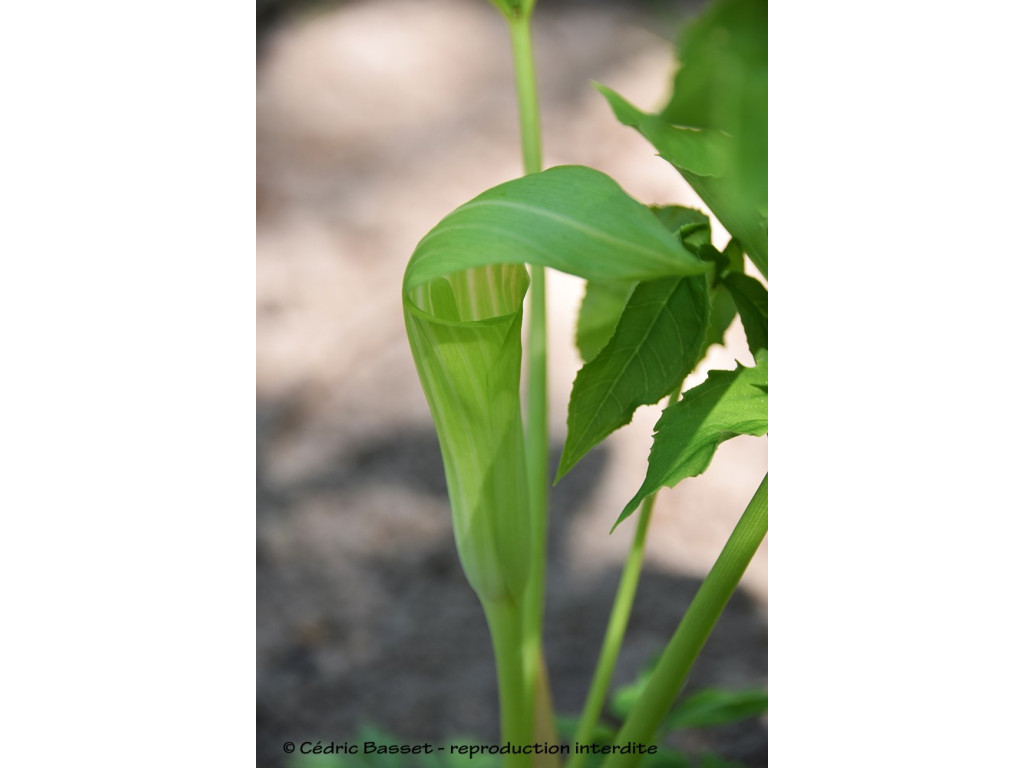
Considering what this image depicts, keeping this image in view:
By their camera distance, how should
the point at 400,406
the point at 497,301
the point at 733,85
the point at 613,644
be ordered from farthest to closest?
the point at 400,406, the point at 613,644, the point at 497,301, the point at 733,85

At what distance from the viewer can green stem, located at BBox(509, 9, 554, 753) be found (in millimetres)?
398

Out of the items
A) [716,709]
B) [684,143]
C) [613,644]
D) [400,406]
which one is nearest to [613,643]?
[613,644]

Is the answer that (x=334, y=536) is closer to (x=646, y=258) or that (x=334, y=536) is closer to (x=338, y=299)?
(x=338, y=299)

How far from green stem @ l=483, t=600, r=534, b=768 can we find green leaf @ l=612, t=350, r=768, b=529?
10 cm

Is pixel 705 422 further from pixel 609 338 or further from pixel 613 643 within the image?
pixel 613 643

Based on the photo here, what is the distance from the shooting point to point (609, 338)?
346mm

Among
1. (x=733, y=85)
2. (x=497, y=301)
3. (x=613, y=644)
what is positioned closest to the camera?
(x=733, y=85)

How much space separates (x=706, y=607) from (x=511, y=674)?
10 cm

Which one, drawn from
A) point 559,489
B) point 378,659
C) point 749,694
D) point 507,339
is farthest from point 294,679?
point 507,339

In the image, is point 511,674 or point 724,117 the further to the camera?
point 511,674

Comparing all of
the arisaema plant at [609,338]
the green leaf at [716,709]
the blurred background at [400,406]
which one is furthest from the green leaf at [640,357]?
the blurred background at [400,406]

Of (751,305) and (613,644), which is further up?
(751,305)

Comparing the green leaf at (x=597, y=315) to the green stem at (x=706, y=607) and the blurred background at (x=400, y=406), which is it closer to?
the green stem at (x=706, y=607)

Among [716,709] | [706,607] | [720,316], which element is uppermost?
[720,316]
